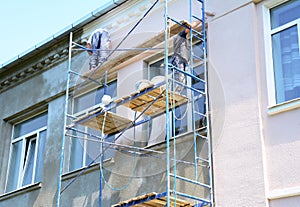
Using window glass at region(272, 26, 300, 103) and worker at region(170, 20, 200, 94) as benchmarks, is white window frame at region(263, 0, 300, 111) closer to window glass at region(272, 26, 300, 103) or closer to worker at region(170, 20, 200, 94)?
window glass at region(272, 26, 300, 103)

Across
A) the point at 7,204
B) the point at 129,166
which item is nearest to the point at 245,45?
the point at 129,166

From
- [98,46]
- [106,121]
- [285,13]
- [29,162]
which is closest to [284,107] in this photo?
[285,13]

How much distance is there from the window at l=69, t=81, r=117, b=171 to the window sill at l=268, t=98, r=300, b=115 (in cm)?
359

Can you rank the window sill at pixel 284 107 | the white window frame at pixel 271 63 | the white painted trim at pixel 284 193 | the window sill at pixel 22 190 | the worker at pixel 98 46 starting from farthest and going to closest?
the window sill at pixel 22 190, the worker at pixel 98 46, the white window frame at pixel 271 63, the window sill at pixel 284 107, the white painted trim at pixel 284 193

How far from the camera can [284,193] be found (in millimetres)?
7895

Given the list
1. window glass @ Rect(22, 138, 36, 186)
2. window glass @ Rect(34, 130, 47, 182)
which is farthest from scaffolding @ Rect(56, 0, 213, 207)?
window glass @ Rect(22, 138, 36, 186)

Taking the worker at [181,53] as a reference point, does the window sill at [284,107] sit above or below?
below

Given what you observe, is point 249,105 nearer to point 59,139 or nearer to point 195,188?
point 195,188

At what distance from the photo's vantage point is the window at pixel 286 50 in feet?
28.7

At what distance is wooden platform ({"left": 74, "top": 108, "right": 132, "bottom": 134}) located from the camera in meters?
10.3

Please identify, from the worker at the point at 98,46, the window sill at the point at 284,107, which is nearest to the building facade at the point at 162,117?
the window sill at the point at 284,107

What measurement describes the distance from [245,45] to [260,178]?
7.21 ft

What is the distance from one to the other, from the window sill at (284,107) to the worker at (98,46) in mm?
4138

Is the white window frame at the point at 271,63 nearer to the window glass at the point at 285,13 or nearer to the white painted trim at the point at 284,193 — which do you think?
the window glass at the point at 285,13
